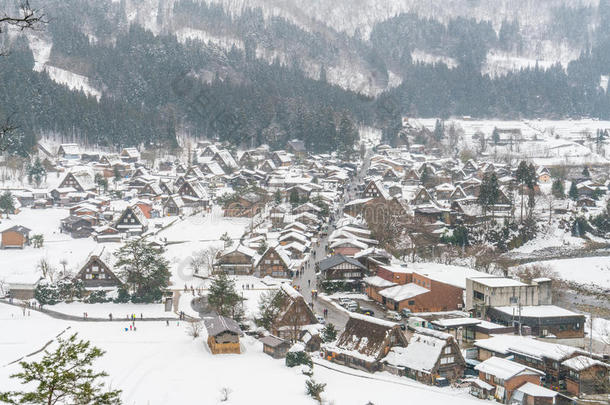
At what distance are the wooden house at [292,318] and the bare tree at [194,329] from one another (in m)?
2.24

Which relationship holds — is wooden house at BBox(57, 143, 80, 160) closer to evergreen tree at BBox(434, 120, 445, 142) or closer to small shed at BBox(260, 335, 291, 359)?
evergreen tree at BBox(434, 120, 445, 142)

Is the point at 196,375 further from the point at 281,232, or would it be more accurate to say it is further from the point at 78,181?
the point at 78,181

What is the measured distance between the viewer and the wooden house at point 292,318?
61.2ft

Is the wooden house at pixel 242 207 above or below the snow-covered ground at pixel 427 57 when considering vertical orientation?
below

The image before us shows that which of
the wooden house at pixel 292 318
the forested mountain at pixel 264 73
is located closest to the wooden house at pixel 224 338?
the wooden house at pixel 292 318

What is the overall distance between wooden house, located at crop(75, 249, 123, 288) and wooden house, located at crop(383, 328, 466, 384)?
1187 centimetres

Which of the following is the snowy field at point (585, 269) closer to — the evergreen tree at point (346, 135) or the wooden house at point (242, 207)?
the wooden house at point (242, 207)

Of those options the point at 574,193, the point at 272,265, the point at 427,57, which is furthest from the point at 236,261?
the point at 427,57

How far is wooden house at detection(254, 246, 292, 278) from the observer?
25.4 meters

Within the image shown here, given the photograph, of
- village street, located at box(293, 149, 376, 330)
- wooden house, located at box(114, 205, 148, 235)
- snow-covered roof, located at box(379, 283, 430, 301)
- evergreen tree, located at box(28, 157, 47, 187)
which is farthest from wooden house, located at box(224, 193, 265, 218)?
snow-covered roof, located at box(379, 283, 430, 301)

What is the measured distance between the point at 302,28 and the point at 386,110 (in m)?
44.0

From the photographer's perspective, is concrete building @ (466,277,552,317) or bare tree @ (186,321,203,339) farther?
concrete building @ (466,277,552,317)

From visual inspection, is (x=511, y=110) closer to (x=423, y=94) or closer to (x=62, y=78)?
(x=423, y=94)

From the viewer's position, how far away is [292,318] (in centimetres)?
1886
